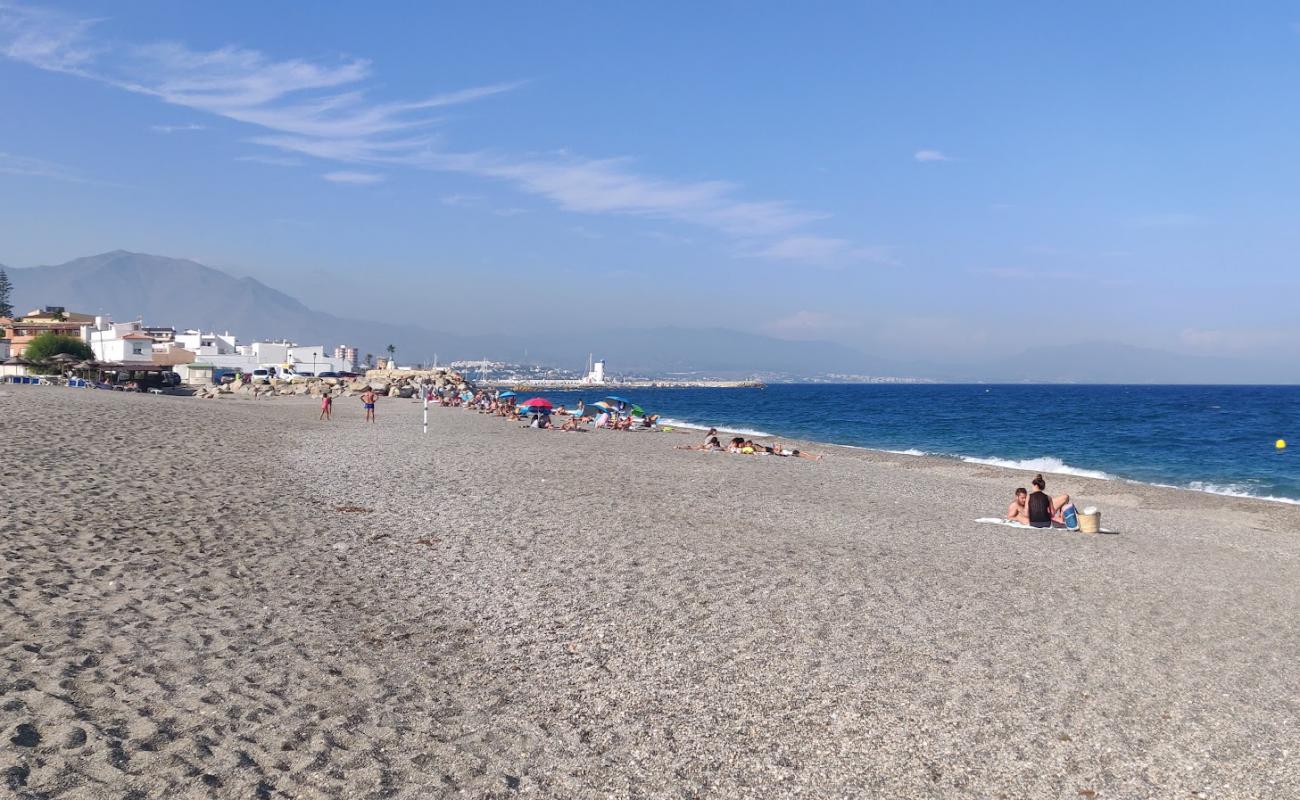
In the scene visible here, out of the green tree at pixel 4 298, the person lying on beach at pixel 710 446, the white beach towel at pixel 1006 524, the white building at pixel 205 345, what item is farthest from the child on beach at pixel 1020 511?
the green tree at pixel 4 298

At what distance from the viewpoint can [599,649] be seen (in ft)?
24.6

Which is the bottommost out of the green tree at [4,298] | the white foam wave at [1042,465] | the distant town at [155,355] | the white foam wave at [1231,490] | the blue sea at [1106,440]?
the white foam wave at [1231,490]

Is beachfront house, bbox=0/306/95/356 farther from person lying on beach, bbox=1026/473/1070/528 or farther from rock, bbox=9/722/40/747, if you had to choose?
rock, bbox=9/722/40/747

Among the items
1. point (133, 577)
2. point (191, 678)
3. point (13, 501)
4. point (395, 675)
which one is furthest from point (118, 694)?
point (13, 501)

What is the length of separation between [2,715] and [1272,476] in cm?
3424

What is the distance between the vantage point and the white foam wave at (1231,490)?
942 inches

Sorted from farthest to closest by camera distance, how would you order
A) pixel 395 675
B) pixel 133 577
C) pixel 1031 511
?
pixel 1031 511 < pixel 133 577 < pixel 395 675

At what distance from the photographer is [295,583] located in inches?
353

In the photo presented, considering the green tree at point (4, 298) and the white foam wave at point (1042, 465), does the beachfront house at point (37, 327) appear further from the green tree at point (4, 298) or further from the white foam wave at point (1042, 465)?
the white foam wave at point (1042, 465)

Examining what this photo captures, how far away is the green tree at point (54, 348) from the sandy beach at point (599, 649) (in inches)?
2462

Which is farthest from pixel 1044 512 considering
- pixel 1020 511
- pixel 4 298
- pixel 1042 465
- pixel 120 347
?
pixel 4 298

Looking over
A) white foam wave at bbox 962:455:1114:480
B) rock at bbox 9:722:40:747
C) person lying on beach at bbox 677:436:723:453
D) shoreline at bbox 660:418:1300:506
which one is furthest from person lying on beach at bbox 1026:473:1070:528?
rock at bbox 9:722:40:747

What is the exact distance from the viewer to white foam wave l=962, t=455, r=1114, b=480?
2883 cm

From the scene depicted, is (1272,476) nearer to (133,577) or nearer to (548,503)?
(548,503)
